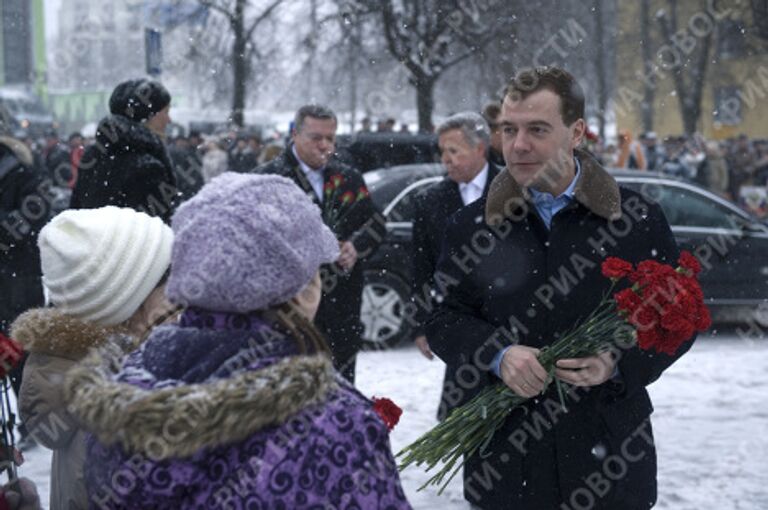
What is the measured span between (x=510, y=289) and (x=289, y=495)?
1559 millimetres

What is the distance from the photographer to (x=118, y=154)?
20.9 ft

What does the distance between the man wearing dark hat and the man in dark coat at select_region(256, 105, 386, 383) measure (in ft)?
1.86

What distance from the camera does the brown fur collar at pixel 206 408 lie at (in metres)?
2.00

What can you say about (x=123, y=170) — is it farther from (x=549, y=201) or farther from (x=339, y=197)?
(x=549, y=201)

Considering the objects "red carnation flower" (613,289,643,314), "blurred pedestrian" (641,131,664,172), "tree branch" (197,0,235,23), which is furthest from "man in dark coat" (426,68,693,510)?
"blurred pedestrian" (641,131,664,172)

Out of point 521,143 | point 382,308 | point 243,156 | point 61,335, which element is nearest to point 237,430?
point 61,335

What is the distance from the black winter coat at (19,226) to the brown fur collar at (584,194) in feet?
12.8

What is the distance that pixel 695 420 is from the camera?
318 inches

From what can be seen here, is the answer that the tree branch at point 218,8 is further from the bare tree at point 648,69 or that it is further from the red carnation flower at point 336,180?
the red carnation flower at point 336,180

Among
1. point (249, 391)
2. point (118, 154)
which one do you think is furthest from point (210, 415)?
point (118, 154)

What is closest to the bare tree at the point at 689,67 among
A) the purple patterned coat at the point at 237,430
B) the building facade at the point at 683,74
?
the building facade at the point at 683,74

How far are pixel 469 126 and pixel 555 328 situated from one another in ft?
9.61

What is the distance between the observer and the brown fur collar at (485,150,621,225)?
3.35 metres

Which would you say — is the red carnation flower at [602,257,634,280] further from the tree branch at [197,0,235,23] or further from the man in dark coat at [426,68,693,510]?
the tree branch at [197,0,235,23]
